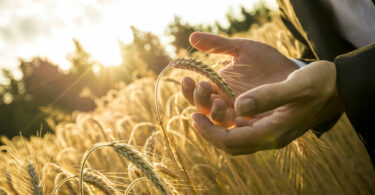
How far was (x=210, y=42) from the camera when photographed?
59.1 inches

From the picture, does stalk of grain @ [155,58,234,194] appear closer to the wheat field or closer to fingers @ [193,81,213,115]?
the wheat field

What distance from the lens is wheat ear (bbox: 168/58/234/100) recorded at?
3.47 feet

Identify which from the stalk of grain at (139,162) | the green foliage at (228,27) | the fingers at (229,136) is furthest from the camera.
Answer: the green foliage at (228,27)

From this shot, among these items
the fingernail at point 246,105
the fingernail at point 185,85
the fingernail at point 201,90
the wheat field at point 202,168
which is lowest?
the wheat field at point 202,168

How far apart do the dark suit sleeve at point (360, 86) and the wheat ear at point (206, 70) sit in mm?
532

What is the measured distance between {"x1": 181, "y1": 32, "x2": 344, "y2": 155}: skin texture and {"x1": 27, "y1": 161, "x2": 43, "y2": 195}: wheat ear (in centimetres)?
74

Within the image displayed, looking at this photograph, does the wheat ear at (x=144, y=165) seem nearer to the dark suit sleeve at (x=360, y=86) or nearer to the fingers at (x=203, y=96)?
the fingers at (x=203, y=96)

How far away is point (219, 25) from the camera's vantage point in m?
17.5

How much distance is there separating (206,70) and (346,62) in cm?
65

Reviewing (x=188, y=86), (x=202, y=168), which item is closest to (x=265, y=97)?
(x=188, y=86)

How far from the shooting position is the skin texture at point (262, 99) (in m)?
0.97

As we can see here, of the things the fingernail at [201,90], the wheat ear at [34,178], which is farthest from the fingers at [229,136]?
the wheat ear at [34,178]

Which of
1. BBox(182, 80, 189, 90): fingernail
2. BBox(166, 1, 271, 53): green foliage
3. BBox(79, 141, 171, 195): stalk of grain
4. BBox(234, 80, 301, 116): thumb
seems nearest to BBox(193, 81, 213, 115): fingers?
BBox(182, 80, 189, 90): fingernail

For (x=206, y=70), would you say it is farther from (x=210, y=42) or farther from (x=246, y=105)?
(x=210, y=42)
